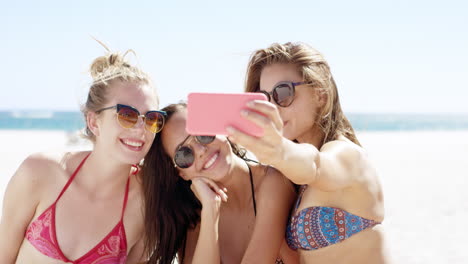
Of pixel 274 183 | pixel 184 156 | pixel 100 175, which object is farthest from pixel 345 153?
pixel 100 175

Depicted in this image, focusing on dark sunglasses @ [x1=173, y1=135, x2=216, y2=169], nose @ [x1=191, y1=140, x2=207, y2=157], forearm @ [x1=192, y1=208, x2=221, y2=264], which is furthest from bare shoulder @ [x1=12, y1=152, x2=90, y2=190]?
forearm @ [x1=192, y1=208, x2=221, y2=264]

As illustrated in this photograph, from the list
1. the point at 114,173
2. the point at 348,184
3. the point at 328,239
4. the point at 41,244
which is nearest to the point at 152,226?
the point at 114,173

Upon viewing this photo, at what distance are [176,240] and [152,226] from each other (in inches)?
10.9

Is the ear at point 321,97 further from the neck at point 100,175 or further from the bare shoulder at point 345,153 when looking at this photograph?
the neck at point 100,175

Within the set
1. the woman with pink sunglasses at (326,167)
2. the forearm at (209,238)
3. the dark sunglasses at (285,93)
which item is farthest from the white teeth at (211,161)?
the dark sunglasses at (285,93)

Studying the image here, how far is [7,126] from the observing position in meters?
42.7

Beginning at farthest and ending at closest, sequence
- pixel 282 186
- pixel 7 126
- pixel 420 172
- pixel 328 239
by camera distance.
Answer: pixel 7 126, pixel 420 172, pixel 282 186, pixel 328 239

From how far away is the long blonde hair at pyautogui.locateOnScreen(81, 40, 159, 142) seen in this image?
13.1ft

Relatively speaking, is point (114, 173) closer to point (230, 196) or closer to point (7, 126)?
point (230, 196)

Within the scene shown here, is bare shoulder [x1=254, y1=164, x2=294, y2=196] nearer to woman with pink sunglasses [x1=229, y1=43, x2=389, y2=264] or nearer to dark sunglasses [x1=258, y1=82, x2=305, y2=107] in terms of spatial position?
woman with pink sunglasses [x1=229, y1=43, x2=389, y2=264]

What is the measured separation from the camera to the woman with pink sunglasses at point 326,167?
304 centimetres

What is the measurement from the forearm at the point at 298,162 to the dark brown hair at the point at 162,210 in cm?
204

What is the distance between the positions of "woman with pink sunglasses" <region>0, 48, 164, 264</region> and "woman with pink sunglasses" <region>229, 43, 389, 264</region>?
39.8 inches

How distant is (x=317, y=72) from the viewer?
136 inches
